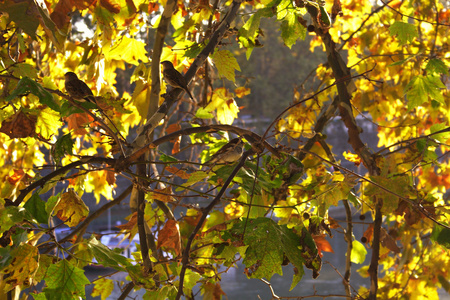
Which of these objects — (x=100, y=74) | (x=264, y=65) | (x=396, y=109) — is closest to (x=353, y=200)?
(x=100, y=74)

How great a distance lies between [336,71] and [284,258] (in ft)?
1.36

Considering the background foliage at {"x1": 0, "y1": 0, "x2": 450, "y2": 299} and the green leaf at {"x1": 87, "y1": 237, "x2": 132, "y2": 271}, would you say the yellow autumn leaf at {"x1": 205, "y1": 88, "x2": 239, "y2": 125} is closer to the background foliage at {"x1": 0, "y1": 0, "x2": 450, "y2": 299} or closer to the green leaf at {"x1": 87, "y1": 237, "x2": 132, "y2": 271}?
the background foliage at {"x1": 0, "y1": 0, "x2": 450, "y2": 299}

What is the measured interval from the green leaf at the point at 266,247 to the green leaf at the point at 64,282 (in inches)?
6.3

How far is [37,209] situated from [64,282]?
10cm

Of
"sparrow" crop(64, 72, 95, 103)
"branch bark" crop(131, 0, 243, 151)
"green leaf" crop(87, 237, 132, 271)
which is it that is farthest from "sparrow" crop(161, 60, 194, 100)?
"green leaf" crop(87, 237, 132, 271)

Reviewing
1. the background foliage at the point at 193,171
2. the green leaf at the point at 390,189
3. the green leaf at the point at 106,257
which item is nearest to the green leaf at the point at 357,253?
the background foliage at the point at 193,171

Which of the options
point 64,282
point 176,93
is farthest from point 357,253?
point 64,282

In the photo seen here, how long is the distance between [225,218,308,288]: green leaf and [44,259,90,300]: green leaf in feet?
0.52

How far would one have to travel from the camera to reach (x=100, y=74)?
38.5 inches

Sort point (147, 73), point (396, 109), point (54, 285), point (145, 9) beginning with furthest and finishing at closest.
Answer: point (396, 109)
point (145, 9)
point (147, 73)
point (54, 285)

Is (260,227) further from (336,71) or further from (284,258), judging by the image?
(336,71)

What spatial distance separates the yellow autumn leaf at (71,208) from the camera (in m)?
0.61

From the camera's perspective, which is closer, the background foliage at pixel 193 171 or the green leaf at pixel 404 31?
the background foliage at pixel 193 171

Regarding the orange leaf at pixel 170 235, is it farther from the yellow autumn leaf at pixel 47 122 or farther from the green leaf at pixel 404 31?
the green leaf at pixel 404 31
